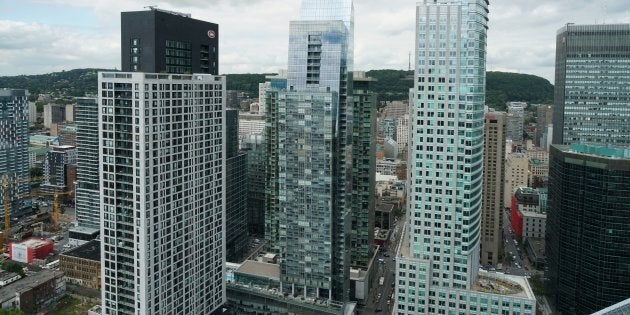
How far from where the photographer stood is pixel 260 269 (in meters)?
117

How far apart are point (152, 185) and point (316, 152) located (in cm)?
4222

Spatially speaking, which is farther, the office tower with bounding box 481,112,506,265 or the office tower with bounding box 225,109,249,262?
the office tower with bounding box 481,112,506,265

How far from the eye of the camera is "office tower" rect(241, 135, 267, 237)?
17288cm

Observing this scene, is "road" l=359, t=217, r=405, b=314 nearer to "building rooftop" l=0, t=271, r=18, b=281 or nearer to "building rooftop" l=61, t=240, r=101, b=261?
"building rooftop" l=61, t=240, r=101, b=261

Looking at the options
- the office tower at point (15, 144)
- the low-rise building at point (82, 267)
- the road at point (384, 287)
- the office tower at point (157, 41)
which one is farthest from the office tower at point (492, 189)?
the office tower at point (15, 144)

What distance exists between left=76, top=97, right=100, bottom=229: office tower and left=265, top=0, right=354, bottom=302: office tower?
8208 cm

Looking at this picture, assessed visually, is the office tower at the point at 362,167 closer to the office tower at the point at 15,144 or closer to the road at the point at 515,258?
the road at the point at 515,258

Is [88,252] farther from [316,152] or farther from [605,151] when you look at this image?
[605,151]

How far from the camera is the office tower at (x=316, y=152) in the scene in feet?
348

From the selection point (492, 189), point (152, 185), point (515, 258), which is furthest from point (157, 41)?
point (515, 258)

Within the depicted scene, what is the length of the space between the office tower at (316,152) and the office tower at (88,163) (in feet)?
269

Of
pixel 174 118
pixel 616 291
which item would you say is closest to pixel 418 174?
pixel 174 118

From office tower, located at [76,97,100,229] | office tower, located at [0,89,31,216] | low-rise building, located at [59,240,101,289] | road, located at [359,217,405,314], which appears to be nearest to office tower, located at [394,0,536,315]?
road, located at [359,217,405,314]

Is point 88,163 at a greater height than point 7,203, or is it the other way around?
point 88,163
